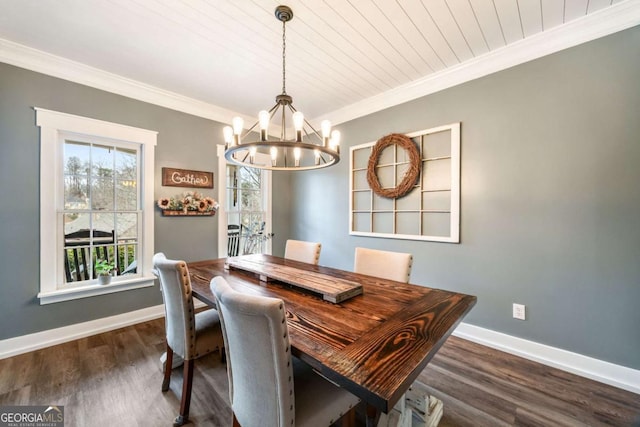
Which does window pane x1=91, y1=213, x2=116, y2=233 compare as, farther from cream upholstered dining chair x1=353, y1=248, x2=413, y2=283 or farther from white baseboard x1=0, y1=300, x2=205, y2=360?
cream upholstered dining chair x1=353, y1=248, x2=413, y2=283

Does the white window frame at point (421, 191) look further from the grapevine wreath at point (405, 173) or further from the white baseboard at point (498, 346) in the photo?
the white baseboard at point (498, 346)

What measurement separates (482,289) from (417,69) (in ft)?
7.44

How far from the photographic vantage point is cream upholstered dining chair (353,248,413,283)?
1930 millimetres

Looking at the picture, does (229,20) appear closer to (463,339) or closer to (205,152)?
(205,152)

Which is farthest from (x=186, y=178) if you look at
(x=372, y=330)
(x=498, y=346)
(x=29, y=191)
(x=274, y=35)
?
(x=498, y=346)

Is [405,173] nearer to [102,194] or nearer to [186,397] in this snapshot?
[186,397]

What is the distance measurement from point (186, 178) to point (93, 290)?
1.52m

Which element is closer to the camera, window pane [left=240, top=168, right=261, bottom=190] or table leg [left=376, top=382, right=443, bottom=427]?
Answer: table leg [left=376, top=382, right=443, bottom=427]

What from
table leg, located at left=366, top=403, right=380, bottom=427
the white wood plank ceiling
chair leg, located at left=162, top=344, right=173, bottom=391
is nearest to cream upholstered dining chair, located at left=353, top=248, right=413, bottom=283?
table leg, located at left=366, top=403, right=380, bottom=427

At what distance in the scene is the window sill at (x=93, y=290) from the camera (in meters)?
2.36

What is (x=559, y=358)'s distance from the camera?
2.04 metres

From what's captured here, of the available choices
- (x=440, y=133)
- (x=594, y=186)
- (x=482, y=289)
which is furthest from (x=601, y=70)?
(x=482, y=289)

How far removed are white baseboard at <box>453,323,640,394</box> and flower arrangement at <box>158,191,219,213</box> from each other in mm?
3259

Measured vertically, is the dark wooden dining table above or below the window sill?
above
